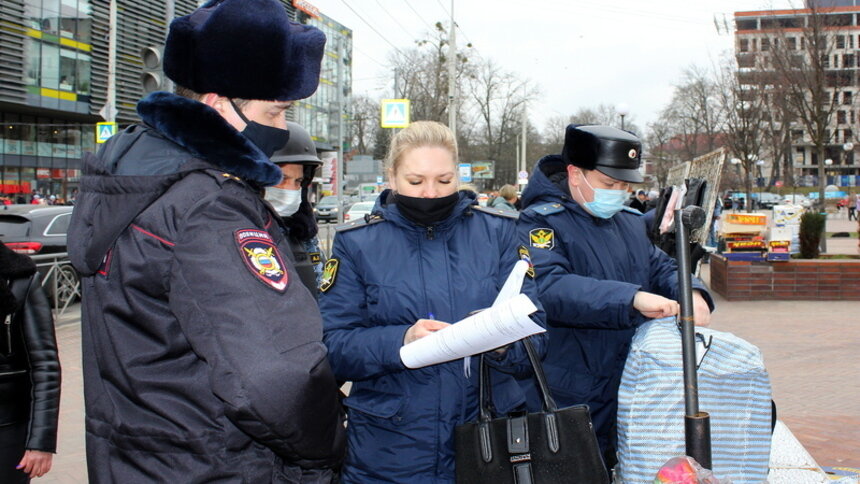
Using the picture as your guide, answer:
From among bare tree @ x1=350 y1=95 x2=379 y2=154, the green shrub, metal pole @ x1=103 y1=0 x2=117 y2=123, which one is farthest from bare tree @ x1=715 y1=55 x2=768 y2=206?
bare tree @ x1=350 y1=95 x2=379 y2=154

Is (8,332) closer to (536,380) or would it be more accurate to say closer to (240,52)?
(240,52)

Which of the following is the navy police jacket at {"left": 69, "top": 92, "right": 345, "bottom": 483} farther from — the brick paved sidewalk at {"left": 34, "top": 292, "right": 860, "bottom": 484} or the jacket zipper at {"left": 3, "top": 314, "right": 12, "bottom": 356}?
the brick paved sidewalk at {"left": 34, "top": 292, "right": 860, "bottom": 484}

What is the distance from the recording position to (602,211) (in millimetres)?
3135

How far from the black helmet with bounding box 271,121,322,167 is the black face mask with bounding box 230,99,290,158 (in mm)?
1994

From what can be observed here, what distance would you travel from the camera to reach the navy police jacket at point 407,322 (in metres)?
2.26

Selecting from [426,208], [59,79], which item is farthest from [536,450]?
[59,79]

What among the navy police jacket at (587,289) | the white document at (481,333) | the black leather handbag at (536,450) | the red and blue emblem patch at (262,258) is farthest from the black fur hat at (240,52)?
the navy police jacket at (587,289)

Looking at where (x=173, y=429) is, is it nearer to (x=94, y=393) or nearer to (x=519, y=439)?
(x=94, y=393)

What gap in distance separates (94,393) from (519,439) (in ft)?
3.77

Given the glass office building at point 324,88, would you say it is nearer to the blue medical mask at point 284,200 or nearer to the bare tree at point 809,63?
the bare tree at point 809,63

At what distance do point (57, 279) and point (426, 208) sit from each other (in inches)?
374

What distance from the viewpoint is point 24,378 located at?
2.79 m

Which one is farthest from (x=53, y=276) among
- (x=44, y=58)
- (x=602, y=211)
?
(x=44, y=58)

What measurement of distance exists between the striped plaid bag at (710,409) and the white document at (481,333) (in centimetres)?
82
